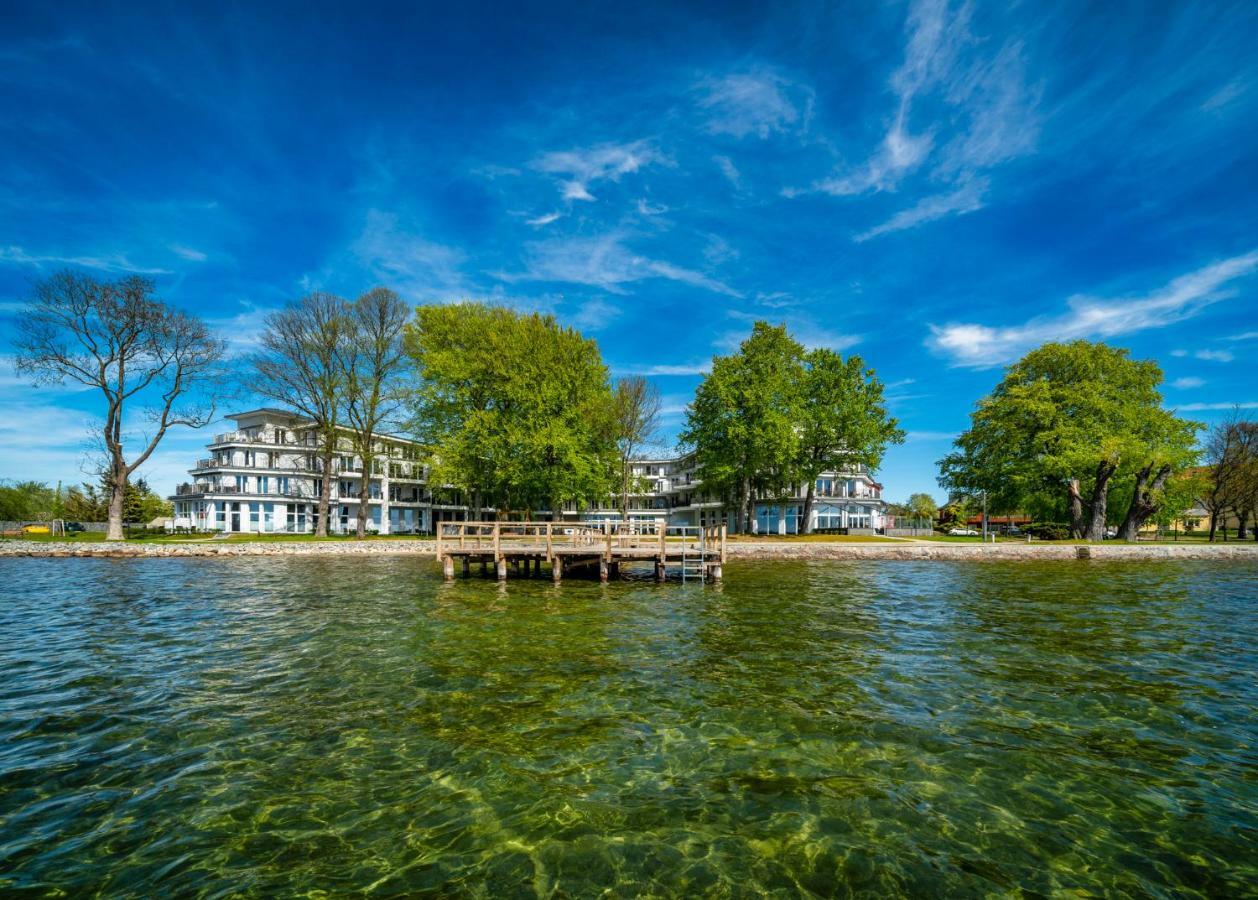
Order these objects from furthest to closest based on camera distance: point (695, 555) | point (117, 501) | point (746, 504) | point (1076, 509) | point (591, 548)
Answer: point (746, 504)
point (1076, 509)
point (117, 501)
point (695, 555)
point (591, 548)

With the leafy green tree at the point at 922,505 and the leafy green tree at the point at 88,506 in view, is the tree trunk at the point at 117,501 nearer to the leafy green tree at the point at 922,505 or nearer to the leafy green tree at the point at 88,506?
the leafy green tree at the point at 88,506

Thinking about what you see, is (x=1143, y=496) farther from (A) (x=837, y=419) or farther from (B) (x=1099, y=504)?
(A) (x=837, y=419)

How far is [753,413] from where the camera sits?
2111 inches

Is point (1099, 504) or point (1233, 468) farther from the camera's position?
point (1233, 468)

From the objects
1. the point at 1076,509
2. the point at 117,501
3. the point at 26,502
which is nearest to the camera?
the point at 117,501

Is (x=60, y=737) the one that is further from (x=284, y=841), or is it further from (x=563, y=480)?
(x=563, y=480)

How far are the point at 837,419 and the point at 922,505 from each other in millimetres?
112945

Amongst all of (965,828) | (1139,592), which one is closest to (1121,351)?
(1139,592)

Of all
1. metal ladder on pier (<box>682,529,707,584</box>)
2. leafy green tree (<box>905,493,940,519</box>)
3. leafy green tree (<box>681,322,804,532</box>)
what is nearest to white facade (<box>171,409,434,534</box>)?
leafy green tree (<box>681,322,804,532</box>)

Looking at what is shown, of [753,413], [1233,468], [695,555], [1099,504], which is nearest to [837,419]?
[753,413]

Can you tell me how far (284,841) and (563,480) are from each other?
135ft

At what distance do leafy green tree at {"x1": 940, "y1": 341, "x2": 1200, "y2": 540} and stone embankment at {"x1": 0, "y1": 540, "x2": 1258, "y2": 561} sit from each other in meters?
6.73

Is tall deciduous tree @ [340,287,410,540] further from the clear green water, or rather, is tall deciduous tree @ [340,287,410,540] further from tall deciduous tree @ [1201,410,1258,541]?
tall deciduous tree @ [1201,410,1258,541]

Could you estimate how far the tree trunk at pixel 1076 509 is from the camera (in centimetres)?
4955
